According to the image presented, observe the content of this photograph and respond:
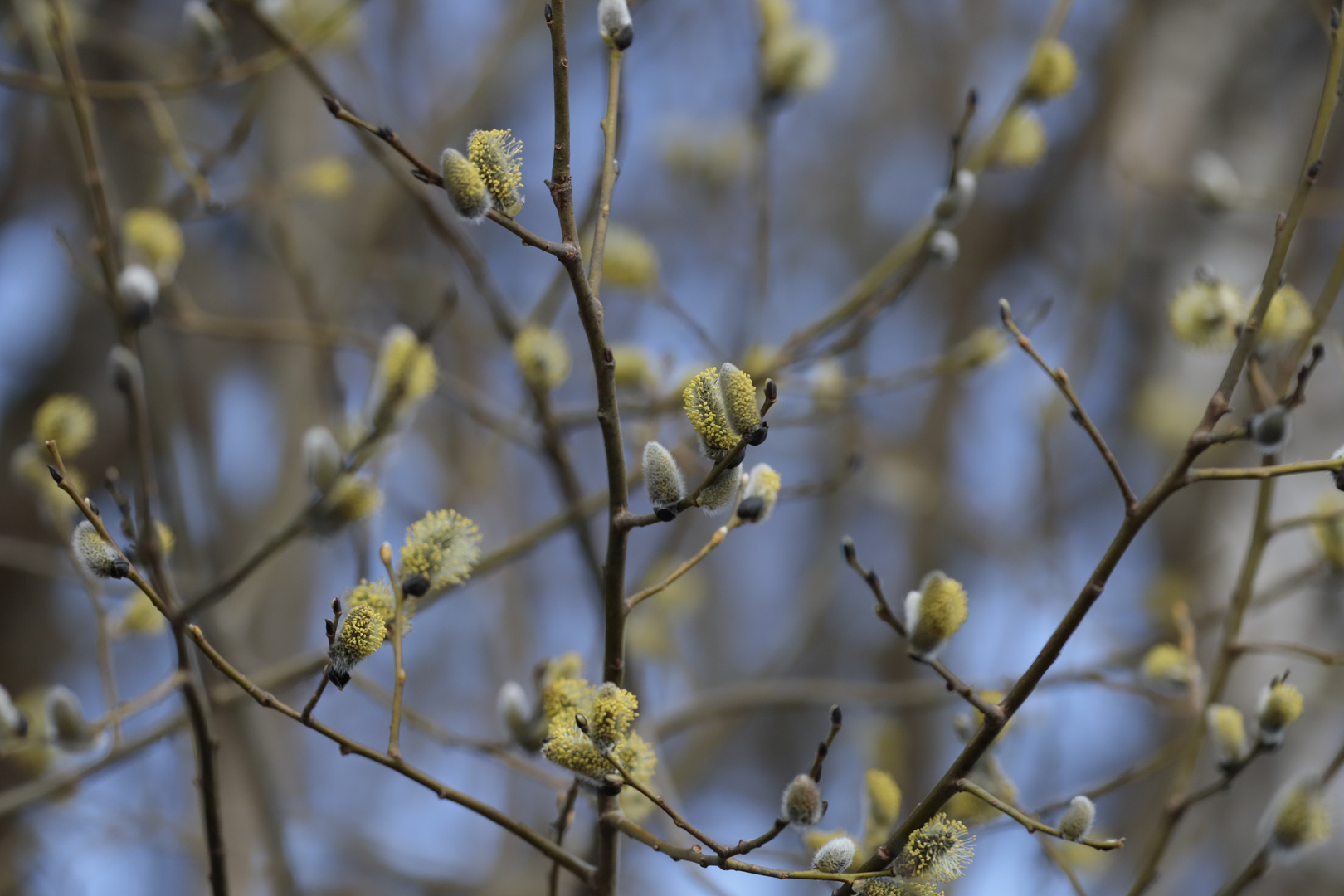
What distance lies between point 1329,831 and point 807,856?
493 mm

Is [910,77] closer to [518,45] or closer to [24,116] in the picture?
[518,45]

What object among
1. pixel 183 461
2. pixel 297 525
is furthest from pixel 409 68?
pixel 297 525

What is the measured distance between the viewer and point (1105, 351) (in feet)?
13.1

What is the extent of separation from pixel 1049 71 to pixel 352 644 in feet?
3.81

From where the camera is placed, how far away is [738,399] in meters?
0.71

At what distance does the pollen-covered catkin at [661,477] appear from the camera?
30.2 inches

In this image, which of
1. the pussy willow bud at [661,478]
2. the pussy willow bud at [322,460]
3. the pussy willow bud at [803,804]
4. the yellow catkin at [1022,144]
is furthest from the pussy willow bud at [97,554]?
the yellow catkin at [1022,144]

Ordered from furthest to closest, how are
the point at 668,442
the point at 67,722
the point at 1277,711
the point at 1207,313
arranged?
the point at 668,442 < the point at 1207,313 < the point at 67,722 < the point at 1277,711

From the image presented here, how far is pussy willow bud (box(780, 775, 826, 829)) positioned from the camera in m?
0.79

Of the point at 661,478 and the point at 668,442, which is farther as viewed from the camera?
the point at 668,442

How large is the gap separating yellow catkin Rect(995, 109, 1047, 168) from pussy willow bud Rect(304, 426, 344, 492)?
Answer: 3.21ft

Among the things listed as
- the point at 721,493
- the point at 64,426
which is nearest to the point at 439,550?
the point at 721,493

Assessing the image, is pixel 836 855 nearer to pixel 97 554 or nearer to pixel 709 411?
pixel 709 411

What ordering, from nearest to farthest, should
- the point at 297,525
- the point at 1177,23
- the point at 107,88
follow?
the point at 297,525 → the point at 107,88 → the point at 1177,23
